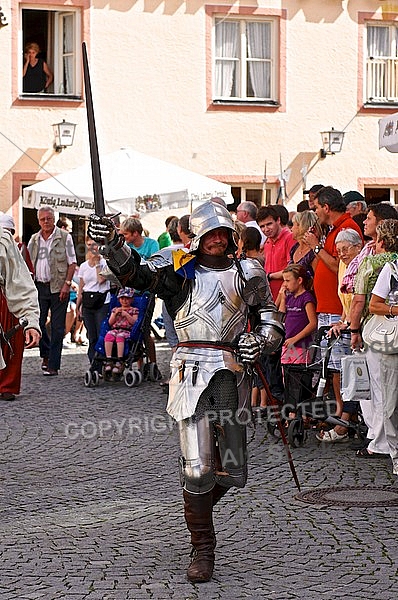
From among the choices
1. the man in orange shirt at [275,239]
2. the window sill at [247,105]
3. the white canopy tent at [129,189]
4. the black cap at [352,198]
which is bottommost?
the man in orange shirt at [275,239]

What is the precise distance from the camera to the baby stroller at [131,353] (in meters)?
14.8

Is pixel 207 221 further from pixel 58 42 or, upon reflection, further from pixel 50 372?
pixel 58 42

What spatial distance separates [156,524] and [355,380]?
2.33 meters

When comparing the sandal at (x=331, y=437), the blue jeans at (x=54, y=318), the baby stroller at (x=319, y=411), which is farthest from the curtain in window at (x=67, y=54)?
the sandal at (x=331, y=437)

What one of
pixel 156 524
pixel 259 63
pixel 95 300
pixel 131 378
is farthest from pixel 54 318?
pixel 259 63

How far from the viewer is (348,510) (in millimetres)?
8008

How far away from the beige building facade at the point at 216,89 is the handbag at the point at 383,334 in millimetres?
14464

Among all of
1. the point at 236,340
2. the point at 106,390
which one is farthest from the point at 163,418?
the point at 236,340

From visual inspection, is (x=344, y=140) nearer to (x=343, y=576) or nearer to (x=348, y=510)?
(x=348, y=510)

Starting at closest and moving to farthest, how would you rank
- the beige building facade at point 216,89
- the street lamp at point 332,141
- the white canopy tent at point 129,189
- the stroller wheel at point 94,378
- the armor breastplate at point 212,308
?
the armor breastplate at point 212,308, the stroller wheel at point 94,378, the white canopy tent at point 129,189, the beige building facade at point 216,89, the street lamp at point 332,141

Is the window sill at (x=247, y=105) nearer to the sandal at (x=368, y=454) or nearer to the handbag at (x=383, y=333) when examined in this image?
the sandal at (x=368, y=454)

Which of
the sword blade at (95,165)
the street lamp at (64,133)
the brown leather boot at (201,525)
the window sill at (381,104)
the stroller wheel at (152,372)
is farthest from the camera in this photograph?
the window sill at (381,104)

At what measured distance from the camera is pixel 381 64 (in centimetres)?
2523

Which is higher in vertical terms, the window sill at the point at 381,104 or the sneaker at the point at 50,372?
the window sill at the point at 381,104
